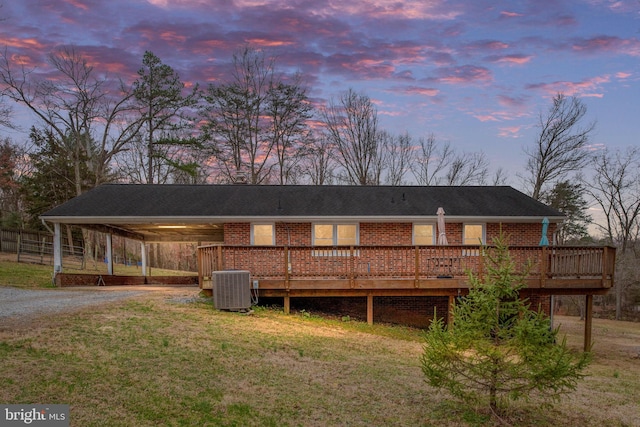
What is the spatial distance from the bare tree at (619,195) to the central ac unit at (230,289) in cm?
3047

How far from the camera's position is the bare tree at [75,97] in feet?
85.9

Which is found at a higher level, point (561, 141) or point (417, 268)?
point (561, 141)

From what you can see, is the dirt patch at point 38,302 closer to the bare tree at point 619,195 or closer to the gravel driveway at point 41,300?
the gravel driveway at point 41,300

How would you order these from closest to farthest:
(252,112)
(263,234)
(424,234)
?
(263,234) < (424,234) < (252,112)

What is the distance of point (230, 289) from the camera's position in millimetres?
12352

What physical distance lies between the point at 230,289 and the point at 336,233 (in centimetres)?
542

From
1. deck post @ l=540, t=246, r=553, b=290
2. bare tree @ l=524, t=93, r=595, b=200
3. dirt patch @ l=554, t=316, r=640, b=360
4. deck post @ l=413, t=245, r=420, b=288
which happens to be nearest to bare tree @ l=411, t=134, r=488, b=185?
bare tree @ l=524, t=93, r=595, b=200

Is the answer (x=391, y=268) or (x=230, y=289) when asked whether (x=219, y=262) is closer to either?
(x=230, y=289)

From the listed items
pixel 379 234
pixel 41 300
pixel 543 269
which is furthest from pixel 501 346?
pixel 41 300

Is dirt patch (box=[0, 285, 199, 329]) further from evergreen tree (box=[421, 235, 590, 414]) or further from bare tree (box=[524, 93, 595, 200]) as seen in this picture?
bare tree (box=[524, 93, 595, 200])

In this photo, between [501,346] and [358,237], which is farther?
[358,237]

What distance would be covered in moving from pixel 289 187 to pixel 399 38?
1030 cm

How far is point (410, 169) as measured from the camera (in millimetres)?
38188

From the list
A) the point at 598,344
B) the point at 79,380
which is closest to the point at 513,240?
the point at 598,344
